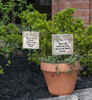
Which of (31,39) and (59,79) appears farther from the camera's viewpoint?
(31,39)

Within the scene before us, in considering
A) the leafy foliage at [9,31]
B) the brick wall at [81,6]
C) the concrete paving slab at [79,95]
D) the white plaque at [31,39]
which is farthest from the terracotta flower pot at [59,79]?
the brick wall at [81,6]

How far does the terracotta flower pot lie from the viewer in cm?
205

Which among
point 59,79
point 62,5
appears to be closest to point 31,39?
point 59,79

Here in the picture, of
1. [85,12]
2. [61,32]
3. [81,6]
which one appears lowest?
[61,32]

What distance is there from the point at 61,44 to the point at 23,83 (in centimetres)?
88

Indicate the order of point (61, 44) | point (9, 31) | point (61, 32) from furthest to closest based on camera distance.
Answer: point (9, 31) → point (61, 32) → point (61, 44)

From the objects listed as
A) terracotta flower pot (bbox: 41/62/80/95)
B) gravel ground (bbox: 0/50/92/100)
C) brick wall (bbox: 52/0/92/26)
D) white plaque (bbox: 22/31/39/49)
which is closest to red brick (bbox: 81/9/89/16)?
brick wall (bbox: 52/0/92/26)

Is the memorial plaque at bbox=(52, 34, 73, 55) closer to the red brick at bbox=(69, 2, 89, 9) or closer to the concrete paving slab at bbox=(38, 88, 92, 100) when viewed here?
the concrete paving slab at bbox=(38, 88, 92, 100)

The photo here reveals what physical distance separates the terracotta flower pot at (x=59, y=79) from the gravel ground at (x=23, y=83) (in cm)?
14

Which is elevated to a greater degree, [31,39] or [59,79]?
[31,39]

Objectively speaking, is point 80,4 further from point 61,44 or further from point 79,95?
point 79,95

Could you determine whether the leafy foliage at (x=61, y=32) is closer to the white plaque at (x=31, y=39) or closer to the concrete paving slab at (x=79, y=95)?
the white plaque at (x=31, y=39)

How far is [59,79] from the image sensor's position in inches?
82.6

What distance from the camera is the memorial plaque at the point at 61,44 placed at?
2047mm
